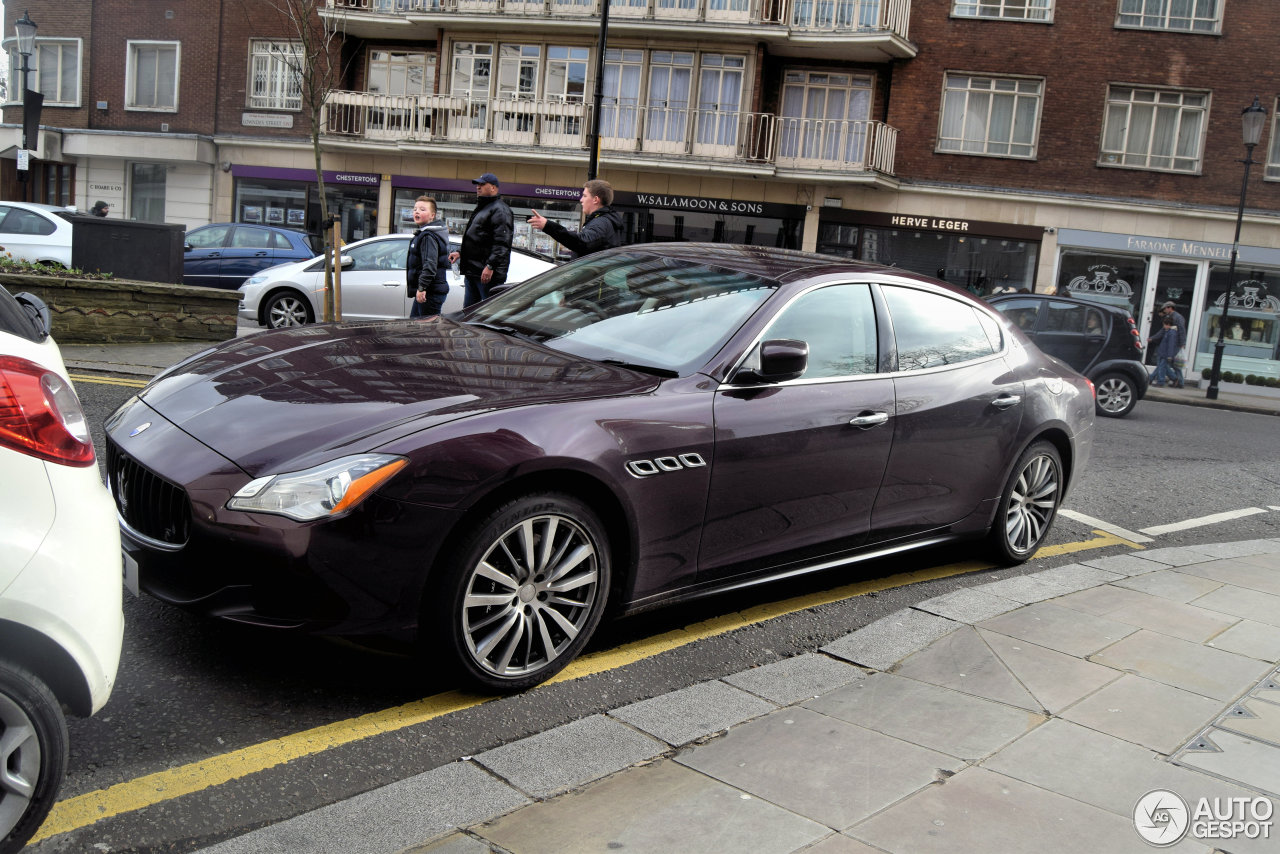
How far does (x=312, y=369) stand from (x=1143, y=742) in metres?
3.11

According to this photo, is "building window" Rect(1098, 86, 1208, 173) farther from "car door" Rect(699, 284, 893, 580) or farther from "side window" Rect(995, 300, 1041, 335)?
"car door" Rect(699, 284, 893, 580)

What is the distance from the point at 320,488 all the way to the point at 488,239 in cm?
644

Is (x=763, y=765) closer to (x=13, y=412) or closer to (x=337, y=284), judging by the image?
(x=13, y=412)

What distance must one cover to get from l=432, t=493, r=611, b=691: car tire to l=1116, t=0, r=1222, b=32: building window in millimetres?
26149

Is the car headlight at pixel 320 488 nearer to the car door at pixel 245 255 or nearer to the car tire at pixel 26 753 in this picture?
the car tire at pixel 26 753

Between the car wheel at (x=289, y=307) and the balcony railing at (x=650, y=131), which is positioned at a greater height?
the balcony railing at (x=650, y=131)

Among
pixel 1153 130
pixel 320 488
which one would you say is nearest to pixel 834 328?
pixel 320 488

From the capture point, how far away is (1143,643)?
459 centimetres

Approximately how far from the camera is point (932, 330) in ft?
17.1

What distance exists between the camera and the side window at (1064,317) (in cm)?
1555

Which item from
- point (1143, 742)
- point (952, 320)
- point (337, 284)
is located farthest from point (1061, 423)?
point (337, 284)

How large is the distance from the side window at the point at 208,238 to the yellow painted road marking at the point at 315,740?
15.4 m

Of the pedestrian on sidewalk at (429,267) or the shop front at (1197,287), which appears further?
the shop front at (1197,287)

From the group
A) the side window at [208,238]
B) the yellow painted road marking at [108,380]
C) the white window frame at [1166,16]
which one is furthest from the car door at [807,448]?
the white window frame at [1166,16]
